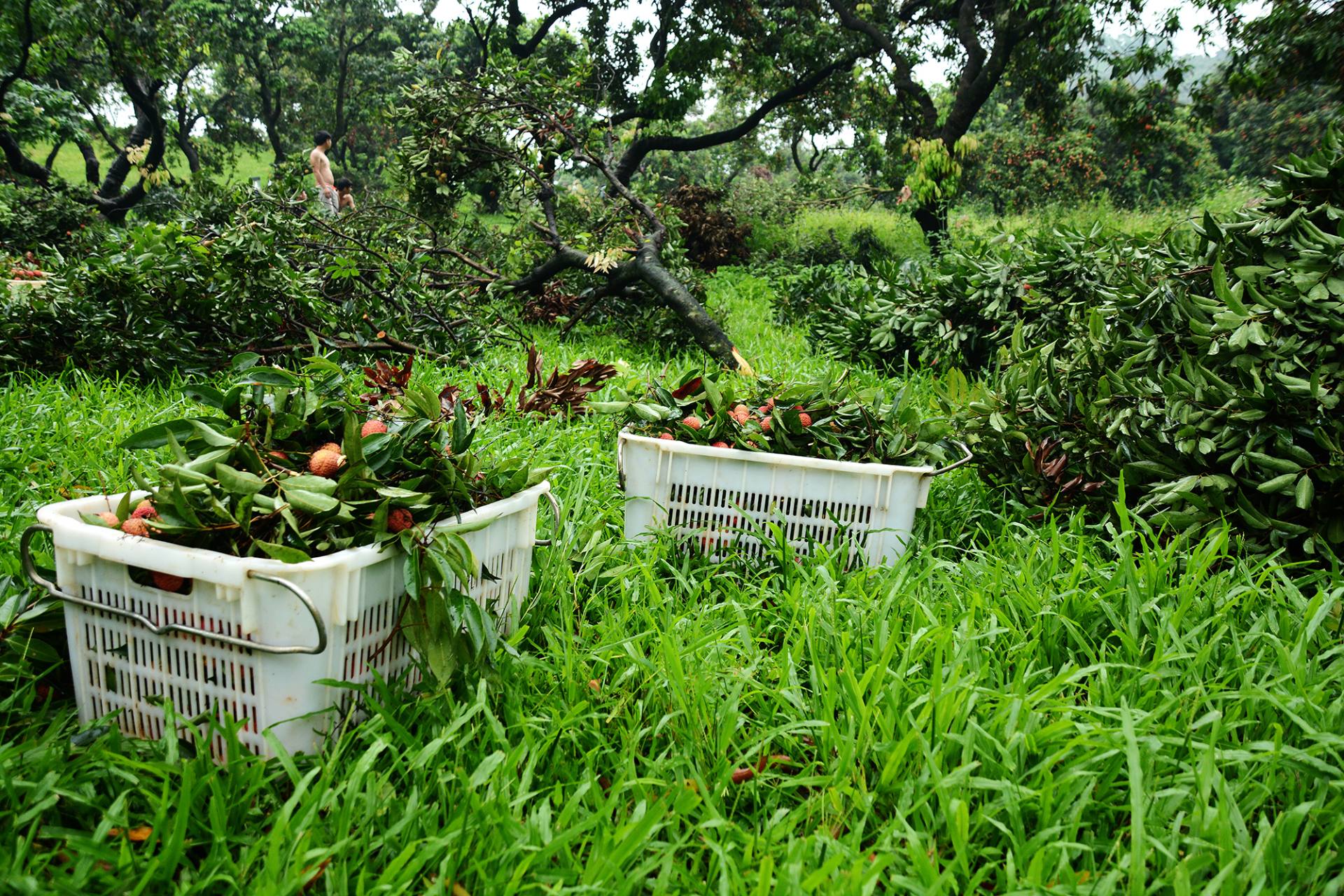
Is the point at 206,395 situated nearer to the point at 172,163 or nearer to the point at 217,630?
the point at 217,630

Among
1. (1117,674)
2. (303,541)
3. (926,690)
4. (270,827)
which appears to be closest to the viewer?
(270,827)

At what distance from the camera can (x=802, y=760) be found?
152 centimetres

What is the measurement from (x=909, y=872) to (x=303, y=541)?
109cm

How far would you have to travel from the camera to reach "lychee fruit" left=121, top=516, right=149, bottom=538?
140 centimetres

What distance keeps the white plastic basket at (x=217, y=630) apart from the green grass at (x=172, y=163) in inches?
660

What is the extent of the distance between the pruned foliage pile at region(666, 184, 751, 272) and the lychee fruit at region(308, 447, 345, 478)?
28.9 feet

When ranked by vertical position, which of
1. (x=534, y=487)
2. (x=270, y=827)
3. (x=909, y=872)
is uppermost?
(x=534, y=487)

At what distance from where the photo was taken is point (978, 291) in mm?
4453

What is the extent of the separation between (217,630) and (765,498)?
1.32m

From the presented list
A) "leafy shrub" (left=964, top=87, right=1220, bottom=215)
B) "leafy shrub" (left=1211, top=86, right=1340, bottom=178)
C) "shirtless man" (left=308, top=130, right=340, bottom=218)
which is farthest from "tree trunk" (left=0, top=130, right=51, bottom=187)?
"leafy shrub" (left=1211, top=86, right=1340, bottom=178)

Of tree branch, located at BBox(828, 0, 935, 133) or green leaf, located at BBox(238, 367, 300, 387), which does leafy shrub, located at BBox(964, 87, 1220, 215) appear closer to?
tree branch, located at BBox(828, 0, 935, 133)

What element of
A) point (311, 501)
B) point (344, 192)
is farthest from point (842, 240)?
point (311, 501)

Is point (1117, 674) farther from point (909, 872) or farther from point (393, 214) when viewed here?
point (393, 214)

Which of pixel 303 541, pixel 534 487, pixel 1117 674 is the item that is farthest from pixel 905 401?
pixel 303 541
